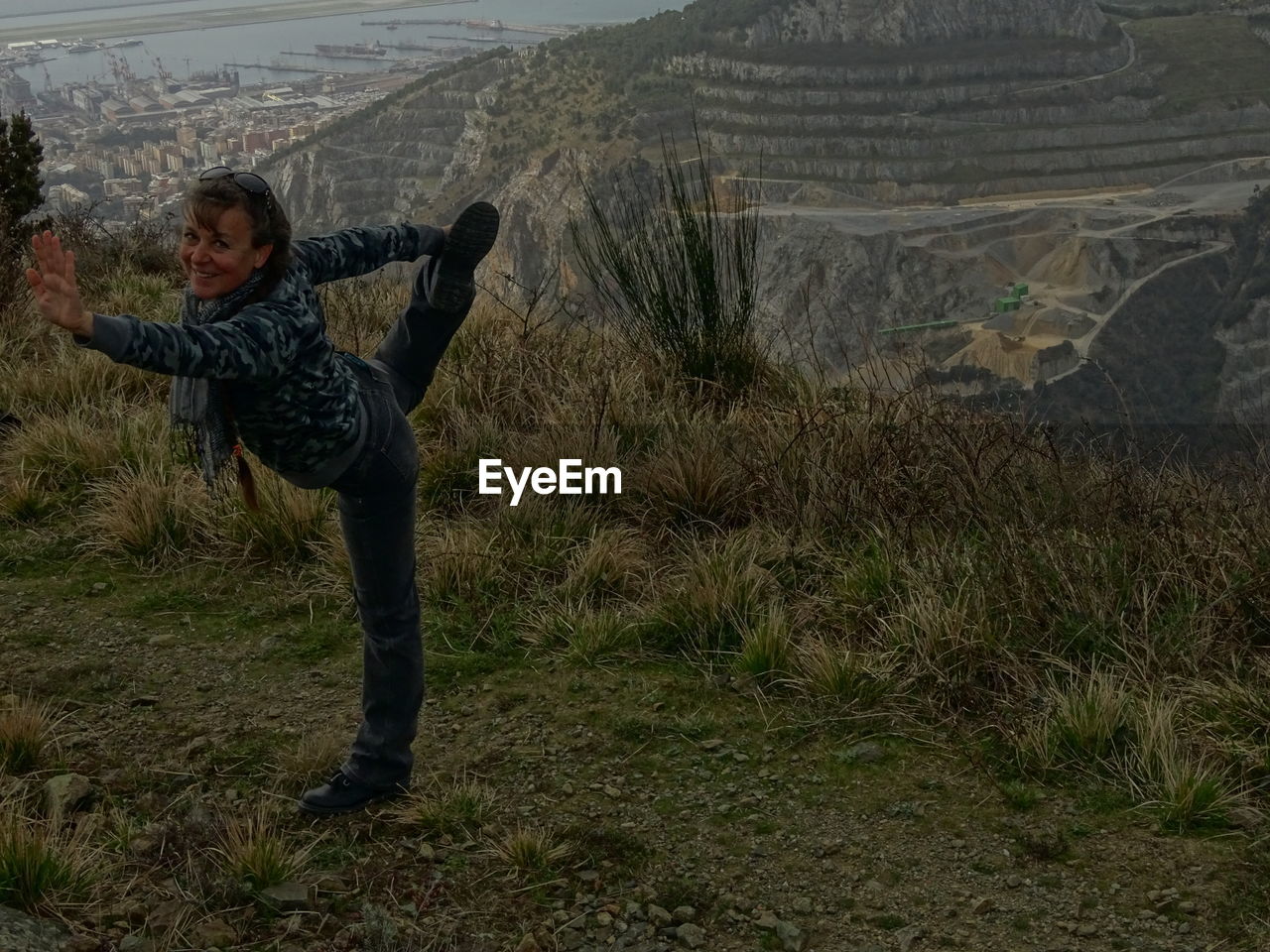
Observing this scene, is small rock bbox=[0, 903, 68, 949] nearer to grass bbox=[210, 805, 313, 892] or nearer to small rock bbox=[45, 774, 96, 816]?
grass bbox=[210, 805, 313, 892]

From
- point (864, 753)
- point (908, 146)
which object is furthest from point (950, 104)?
point (864, 753)

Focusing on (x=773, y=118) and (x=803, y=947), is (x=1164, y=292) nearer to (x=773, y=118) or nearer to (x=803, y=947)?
(x=773, y=118)

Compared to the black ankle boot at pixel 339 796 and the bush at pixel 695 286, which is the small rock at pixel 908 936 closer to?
the black ankle boot at pixel 339 796

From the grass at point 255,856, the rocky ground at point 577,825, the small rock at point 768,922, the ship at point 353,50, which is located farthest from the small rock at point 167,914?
the ship at point 353,50

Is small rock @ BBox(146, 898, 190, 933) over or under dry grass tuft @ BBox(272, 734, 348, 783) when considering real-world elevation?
over

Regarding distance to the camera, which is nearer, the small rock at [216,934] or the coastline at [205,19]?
the small rock at [216,934]

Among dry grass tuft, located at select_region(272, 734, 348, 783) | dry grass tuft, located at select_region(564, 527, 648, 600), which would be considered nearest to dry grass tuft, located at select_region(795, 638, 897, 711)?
dry grass tuft, located at select_region(564, 527, 648, 600)

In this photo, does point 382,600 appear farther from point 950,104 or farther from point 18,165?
point 950,104
